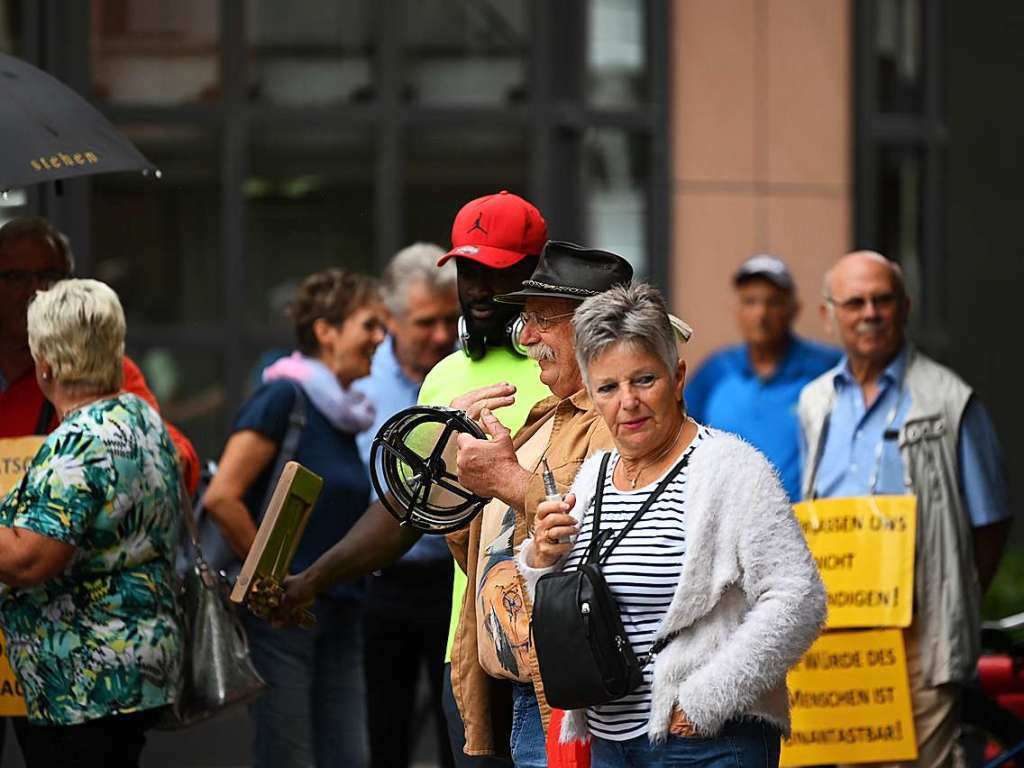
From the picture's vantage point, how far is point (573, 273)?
4742 mm

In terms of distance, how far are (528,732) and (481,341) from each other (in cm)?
106

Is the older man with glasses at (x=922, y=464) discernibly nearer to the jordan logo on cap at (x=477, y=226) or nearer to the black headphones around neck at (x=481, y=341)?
the black headphones around neck at (x=481, y=341)

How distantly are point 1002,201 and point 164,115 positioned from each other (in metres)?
5.29

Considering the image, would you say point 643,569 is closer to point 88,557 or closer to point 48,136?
point 88,557

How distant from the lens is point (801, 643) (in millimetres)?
4234

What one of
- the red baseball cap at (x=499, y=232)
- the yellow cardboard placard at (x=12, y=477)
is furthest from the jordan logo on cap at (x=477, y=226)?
the yellow cardboard placard at (x=12, y=477)

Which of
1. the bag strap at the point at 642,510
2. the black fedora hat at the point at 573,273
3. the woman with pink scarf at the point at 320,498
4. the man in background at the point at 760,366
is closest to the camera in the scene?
the bag strap at the point at 642,510

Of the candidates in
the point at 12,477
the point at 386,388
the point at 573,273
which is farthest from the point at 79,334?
the point at 386,388

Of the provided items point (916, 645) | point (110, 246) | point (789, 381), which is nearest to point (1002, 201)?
point (789, 381)

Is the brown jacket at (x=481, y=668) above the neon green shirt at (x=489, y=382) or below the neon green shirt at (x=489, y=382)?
below

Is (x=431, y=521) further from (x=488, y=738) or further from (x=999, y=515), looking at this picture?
(x=999, y=515)

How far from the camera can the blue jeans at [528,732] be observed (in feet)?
15.5

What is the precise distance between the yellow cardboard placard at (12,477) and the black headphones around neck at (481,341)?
1.45m

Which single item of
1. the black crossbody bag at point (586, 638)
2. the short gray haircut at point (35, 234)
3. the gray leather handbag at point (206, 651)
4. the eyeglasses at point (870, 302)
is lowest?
the gray leather handbag at point (206, 651)
